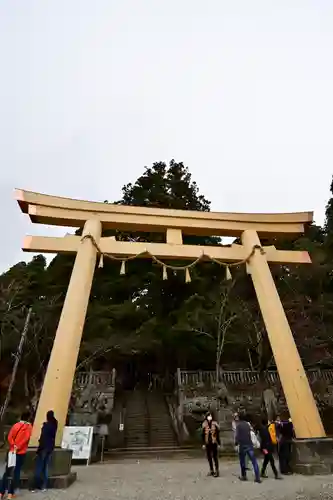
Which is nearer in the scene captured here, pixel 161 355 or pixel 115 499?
pixel 115 499

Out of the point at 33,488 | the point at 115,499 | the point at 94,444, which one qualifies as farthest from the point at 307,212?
the point at 94,444

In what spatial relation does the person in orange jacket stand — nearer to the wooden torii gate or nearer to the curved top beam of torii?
the wooden torii gate

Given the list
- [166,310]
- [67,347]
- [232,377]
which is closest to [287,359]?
[67,347]

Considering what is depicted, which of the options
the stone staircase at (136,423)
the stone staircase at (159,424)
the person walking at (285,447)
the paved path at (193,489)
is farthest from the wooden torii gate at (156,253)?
the stone staircase at (136,423)

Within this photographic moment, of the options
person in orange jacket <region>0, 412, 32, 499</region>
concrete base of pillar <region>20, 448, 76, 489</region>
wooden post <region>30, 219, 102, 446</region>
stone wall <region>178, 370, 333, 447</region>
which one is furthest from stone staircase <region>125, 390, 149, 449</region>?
person in orange jacket <region>0, 412, 32, 499</region>

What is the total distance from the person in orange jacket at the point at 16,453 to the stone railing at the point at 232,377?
12.5m

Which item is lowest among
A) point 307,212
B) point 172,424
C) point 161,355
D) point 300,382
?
point 300,382

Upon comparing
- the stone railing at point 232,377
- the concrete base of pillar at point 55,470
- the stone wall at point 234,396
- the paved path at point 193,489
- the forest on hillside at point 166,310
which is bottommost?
the paved path at point 193,489

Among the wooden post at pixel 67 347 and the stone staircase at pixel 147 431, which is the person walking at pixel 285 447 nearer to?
the wooden post at pixel 67 347

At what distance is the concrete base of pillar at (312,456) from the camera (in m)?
7.27

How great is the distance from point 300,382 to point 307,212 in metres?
4.78

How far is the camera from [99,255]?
31.3 feet

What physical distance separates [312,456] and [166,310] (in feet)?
52.1

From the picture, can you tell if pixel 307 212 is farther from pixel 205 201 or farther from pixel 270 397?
pixel 205 201
